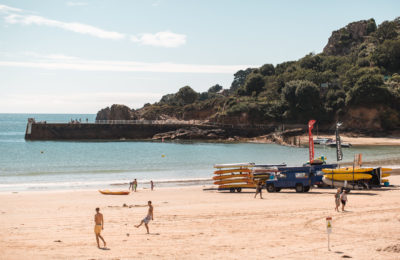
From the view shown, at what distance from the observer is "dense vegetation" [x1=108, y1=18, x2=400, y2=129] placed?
80062 millimetres

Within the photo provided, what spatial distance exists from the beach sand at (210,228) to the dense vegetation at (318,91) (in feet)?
193

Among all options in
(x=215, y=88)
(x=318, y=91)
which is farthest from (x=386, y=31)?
(x=215, y=88)

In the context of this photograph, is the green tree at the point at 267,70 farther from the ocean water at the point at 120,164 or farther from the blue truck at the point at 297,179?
the blue truck at the point at 297,179

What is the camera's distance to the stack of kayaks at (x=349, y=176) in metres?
26.6

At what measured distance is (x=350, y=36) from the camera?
12594cm

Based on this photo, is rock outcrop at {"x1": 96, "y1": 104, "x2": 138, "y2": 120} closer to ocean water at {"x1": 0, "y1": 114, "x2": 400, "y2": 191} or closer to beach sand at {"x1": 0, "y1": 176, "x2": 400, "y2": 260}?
ocean water at {"x1": 0, "y1": 114, "x2": 400, "y2": 191}

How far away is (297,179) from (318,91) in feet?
202

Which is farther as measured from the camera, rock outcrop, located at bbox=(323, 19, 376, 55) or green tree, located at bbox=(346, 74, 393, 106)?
rock outcrop, located at bbox=(323, 19, 376, 55)

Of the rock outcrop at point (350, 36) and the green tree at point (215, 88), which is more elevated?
the rock outcrop at point (350, 36)

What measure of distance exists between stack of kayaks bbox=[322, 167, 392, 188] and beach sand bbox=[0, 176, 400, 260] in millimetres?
1125

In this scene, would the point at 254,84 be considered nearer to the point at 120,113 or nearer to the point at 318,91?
the point at 318,91


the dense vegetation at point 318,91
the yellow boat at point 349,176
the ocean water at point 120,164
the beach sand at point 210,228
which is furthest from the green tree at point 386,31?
the beach sand at point 210,228

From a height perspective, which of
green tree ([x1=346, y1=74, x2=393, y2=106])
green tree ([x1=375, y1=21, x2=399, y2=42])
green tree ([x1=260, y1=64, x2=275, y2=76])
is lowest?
green tree ([x1=346, y1=74, x2=393, y2=106])

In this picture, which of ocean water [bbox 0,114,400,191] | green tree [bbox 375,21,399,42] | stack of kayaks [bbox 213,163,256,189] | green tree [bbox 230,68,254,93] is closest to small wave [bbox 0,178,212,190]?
ocean water [bbox 0,114,400,191]
